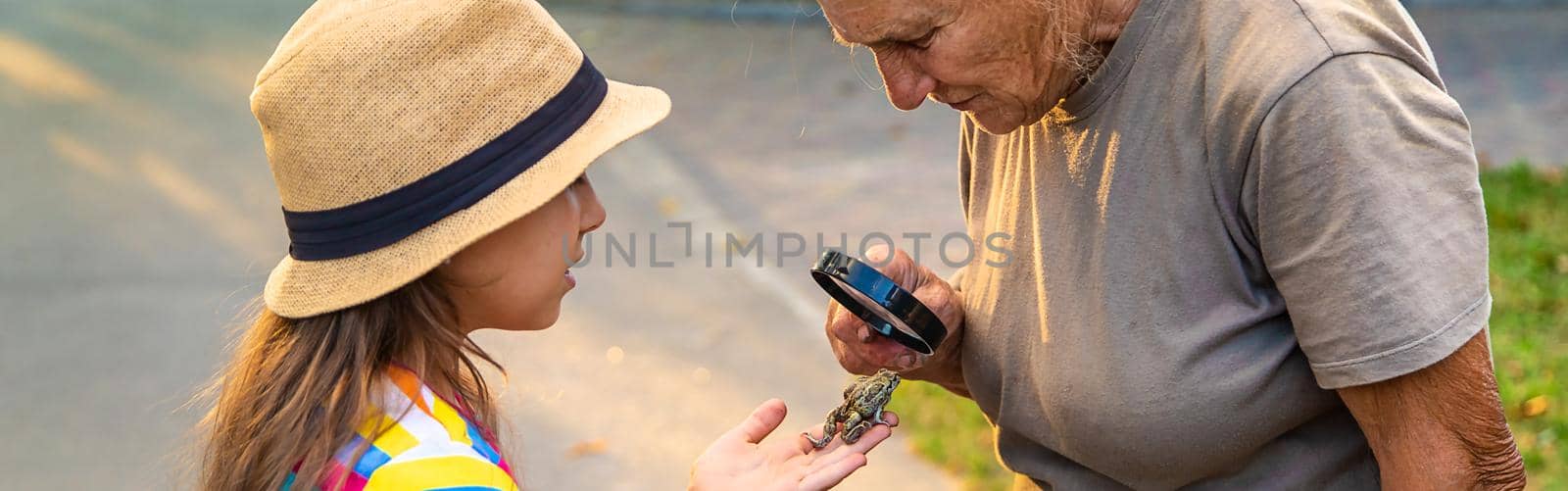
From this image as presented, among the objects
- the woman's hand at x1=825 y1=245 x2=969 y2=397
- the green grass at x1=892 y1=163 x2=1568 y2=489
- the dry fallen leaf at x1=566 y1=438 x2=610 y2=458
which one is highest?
the woman's hand at x1=825 y1=245 x2=969 y2=397

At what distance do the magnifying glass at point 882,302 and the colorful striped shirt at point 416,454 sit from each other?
553 millimetres

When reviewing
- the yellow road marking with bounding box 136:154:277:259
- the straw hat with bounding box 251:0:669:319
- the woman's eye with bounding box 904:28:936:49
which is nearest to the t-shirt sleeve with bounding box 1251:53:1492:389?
the woman's eye with bounding box 904:28:936:49

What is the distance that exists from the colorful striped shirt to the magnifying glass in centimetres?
55

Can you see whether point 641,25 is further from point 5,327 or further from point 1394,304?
point 1394,304

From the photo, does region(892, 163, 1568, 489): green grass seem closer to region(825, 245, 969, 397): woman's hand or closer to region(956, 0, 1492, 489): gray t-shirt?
region(825, 245, 969, 397): woman's hand

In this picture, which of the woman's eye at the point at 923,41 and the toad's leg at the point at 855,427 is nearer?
the woman's eye at the point at 923,41

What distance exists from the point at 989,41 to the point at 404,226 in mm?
805

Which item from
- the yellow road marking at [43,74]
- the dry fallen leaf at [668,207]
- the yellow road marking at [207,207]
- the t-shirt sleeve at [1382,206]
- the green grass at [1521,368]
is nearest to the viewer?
the t-shirt sleeve at [1382,206]

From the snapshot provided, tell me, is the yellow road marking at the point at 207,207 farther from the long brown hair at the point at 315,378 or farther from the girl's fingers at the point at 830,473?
the girl's fingers at the point at 830,473

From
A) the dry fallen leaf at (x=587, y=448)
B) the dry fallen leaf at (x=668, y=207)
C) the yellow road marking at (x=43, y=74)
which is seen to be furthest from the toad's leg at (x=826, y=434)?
the yellow road marking at (x=43, y=74)

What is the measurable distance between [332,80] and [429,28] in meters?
0.14

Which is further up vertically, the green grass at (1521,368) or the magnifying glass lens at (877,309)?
the magnifying glass lens at (877,309)

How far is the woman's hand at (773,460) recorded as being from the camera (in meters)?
1.87

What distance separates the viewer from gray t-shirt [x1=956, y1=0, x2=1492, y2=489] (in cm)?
161
